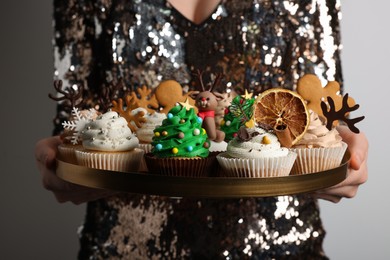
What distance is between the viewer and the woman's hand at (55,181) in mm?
1333

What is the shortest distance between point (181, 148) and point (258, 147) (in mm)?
148

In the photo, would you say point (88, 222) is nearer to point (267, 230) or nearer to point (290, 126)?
point (267, 230)

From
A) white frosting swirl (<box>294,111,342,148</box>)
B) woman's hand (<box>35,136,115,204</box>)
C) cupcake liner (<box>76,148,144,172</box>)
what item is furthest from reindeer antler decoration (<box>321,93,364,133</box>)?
woman's hand (<box>35,136,115,204</box>)

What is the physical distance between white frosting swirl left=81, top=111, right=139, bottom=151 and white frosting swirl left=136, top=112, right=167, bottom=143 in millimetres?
95

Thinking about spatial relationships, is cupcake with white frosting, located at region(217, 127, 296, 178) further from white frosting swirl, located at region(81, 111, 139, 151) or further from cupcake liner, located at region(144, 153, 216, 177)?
white frosting swirl, located at region(81, 111, 139, 151)

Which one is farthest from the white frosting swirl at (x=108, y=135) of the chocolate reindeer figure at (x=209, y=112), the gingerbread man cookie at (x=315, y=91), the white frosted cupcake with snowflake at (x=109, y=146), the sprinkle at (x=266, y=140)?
the gingerbread man cookie at (x=315, y=91)

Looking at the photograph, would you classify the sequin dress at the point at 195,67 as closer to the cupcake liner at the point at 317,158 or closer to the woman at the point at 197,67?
the woman at the point at 197,67

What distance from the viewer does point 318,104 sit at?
1396 mm

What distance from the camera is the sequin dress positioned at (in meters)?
1.63

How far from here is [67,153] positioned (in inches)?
52.5

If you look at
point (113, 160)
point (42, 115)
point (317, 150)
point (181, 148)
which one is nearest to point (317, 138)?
point (317, 150)

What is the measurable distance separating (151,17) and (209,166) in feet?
1.88

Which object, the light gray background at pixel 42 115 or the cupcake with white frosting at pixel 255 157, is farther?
the light gray background at pixel 42 115

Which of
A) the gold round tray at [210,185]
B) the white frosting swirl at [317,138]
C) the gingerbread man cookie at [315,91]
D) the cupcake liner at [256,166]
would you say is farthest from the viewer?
the gingerbread man cookie at [315,91]
